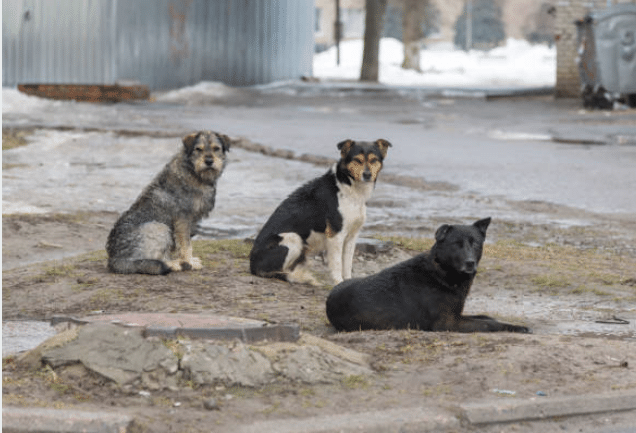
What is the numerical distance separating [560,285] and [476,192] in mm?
6370

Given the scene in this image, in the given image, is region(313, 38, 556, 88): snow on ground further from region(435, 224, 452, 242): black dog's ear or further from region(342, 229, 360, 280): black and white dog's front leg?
region(435, 224, 452, 242): black dog's ear

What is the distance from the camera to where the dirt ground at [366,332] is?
529cm

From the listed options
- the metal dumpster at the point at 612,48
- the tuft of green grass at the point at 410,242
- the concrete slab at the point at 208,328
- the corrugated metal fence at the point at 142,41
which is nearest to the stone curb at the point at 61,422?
the concrete slab at the point at 208,328

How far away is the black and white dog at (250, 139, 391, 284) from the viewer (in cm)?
870

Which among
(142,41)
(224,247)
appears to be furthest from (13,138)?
(142,41)

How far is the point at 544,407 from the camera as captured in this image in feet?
17.2

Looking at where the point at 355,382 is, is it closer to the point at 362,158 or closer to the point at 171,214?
the point at 362,158

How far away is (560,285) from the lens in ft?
29.2

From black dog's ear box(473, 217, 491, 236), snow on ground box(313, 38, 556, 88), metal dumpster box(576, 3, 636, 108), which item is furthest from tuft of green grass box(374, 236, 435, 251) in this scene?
snow on ground box(313, 38, 556, 88)

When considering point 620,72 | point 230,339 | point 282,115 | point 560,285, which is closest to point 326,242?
point 560,285

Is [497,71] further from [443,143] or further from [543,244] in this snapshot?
[543,244]

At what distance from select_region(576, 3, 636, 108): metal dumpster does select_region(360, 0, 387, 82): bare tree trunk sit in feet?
55.9

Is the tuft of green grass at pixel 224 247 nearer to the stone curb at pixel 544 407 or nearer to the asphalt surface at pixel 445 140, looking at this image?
the asphalt surface at pixel 445 140

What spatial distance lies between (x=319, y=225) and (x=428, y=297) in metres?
1.81
